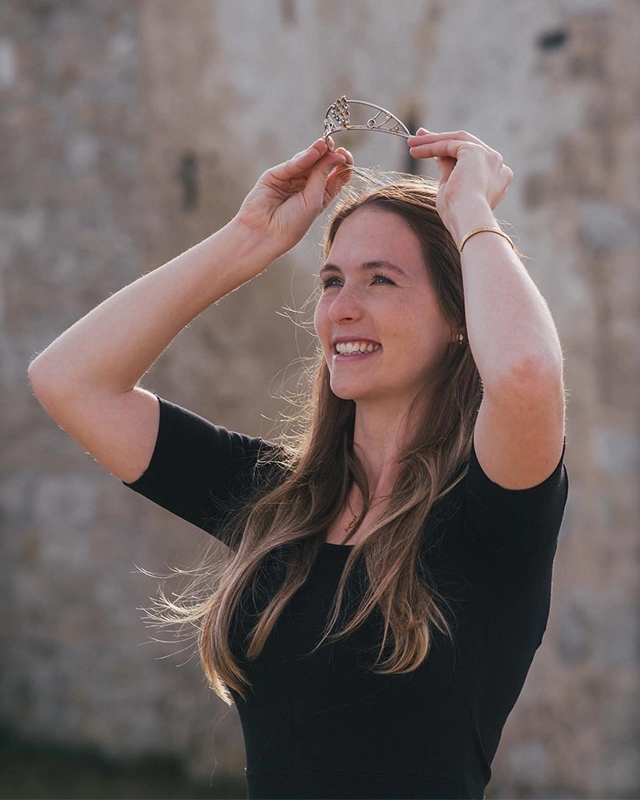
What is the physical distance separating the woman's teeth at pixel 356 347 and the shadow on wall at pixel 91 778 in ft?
11.7

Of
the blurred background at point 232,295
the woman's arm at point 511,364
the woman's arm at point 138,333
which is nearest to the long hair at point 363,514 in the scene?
the woman's arm at point 138,333

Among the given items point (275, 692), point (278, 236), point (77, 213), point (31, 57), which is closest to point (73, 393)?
point (278, 236)

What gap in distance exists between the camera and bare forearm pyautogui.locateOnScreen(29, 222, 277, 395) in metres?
2.10

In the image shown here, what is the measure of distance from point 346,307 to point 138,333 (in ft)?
1.20

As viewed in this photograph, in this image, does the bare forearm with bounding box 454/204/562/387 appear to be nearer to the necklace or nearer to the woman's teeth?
the woman's teeth

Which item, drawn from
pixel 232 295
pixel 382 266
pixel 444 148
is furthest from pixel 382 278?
pixel 232 295

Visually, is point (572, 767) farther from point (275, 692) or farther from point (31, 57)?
point (31, 57)

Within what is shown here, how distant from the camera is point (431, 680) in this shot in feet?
5.52

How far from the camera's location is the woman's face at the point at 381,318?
1960mm

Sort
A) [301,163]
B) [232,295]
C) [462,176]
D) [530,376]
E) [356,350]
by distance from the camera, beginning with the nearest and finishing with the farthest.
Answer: [530,376]
[462,176]
[356,350]
[301,163]
[232,295]

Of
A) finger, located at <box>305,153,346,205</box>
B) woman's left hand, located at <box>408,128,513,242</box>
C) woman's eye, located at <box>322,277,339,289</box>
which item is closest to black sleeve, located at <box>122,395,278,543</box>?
woman's eye, located at <box>322,277,339,289</box>

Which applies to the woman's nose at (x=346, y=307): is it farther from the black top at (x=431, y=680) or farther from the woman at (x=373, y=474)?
the black top at (x=431, y=680)

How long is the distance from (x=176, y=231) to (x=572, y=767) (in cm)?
275

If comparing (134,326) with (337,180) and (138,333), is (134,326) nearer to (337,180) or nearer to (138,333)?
(138,333)
